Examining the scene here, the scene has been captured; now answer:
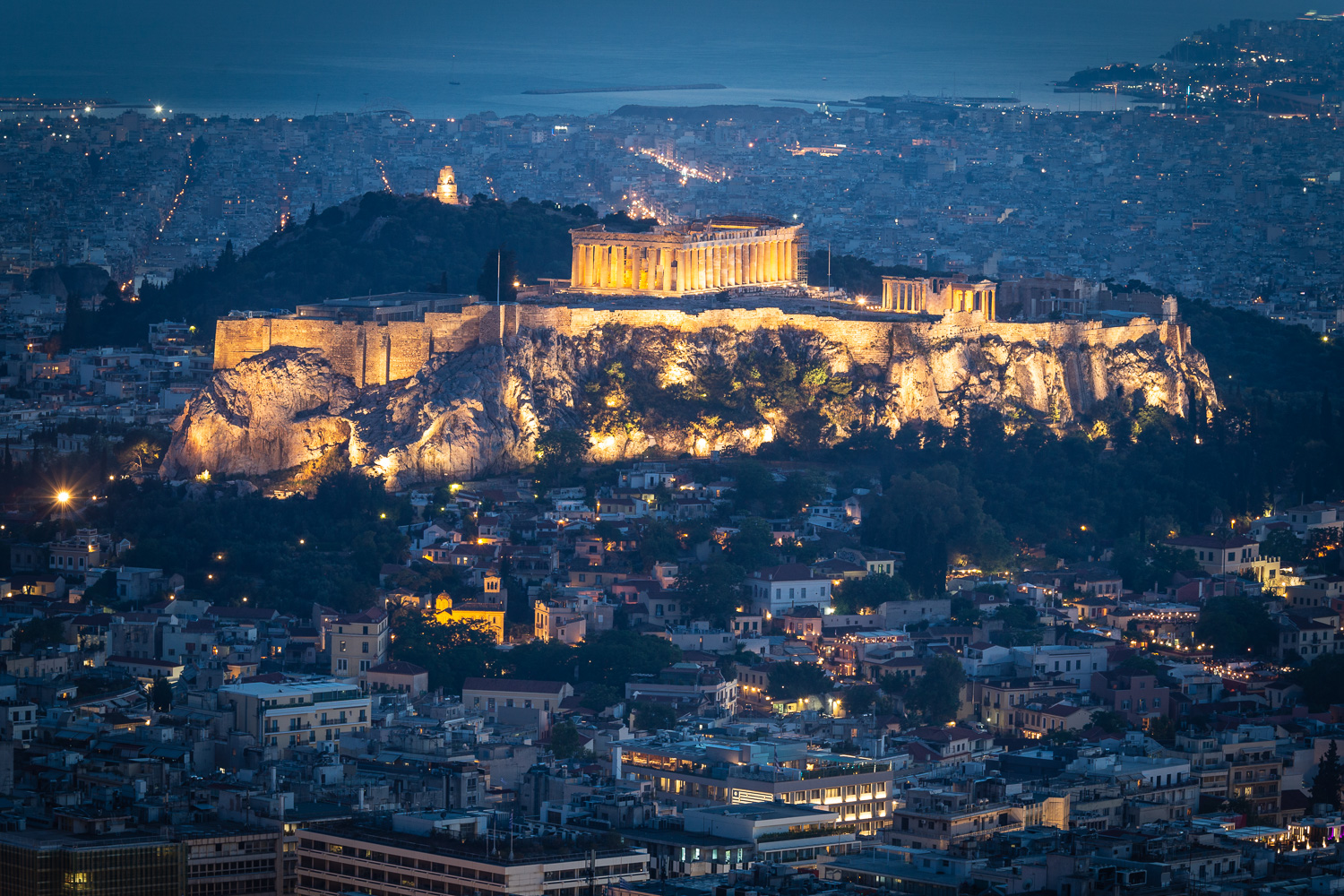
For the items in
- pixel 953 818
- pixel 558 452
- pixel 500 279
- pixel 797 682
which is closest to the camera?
pixel 953 818

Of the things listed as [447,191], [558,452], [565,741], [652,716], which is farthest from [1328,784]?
[447,191]

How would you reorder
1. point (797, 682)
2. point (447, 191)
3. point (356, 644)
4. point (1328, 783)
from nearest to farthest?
point (1328, 783)
point (797, 682)
point (356, 644)
point (447, 191)

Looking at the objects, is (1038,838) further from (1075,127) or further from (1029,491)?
(1075,127)

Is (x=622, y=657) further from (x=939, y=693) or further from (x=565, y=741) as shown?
(x=565, y=741)

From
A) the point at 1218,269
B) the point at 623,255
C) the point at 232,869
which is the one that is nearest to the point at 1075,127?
the point at 1218,269

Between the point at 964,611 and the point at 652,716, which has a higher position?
the point at 964,611

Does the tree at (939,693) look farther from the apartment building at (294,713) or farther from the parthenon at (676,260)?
the parthenon at (676,260)

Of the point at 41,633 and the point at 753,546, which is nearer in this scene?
the point at 41,633
